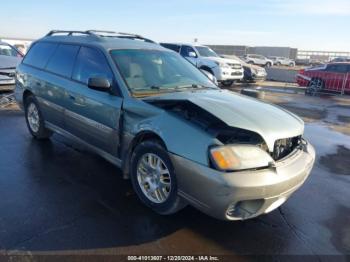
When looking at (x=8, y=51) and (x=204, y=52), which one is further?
(x=204, y=52)

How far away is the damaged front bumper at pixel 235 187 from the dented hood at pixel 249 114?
1.00 ft

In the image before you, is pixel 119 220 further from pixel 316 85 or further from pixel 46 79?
pixel 316 85

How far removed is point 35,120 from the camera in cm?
589

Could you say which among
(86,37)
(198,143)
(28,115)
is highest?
(86,37)

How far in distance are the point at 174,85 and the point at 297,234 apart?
7.29ft

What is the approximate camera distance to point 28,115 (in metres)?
6.06

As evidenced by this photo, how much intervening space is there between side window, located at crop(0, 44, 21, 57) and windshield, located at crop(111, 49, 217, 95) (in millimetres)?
9127

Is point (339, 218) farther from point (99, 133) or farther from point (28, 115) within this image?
point (28, 115)

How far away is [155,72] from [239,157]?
1897mm

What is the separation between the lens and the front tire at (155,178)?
3371mm

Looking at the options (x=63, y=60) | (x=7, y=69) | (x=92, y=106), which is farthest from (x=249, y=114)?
(x=7, y=69)

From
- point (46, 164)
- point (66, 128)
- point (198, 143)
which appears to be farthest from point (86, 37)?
point (198, 143)

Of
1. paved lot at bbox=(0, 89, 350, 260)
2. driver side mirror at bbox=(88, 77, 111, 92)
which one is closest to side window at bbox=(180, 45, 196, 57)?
paved lot at bbox=(0, 89, 350, 260)

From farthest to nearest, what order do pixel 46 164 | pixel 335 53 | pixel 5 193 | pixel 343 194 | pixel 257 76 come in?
A: pixel 335 53, pixel 257 76, pixel 46 164, pixel 343 194, pixel 5 193
